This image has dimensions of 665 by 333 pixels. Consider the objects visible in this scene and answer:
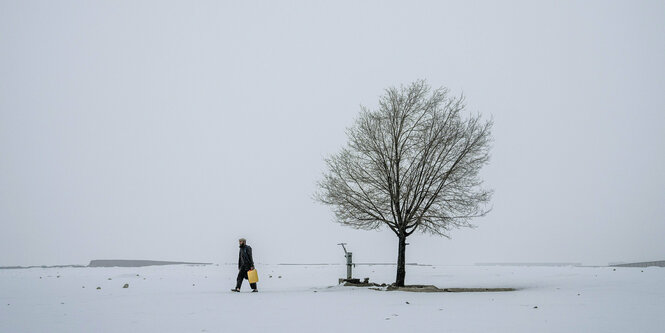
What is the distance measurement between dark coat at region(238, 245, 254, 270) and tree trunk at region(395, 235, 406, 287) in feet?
22.4

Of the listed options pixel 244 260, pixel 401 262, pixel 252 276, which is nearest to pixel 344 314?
pixel 252 276

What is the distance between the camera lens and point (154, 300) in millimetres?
16312

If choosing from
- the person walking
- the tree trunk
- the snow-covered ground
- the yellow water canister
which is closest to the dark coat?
the person walking

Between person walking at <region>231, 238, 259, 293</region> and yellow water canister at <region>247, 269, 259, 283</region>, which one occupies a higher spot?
person walking at <region>231, 238, 259, 293</region>

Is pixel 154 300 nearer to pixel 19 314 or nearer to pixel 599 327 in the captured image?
pixel 19 314

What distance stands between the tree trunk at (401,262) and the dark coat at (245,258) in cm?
683

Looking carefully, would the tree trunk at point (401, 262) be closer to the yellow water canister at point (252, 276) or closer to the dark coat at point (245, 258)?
the yellow water canister at point (252, 276)

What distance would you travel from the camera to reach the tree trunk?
882 inches

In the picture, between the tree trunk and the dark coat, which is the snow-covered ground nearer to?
the dark coat

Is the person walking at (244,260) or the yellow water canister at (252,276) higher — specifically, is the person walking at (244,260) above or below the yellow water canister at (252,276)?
above

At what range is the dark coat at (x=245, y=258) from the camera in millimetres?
21748

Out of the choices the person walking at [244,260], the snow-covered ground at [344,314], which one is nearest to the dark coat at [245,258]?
the person walking at [244,260]

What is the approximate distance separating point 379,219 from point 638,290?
10.8 metres

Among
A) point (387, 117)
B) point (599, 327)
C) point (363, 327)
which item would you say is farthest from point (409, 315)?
point (387, 117)
